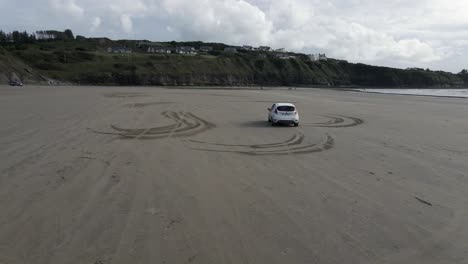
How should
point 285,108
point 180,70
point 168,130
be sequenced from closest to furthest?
1. point 168,130
2. point 285,108
3. point 180,70

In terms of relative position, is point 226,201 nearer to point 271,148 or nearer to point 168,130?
point 271,148

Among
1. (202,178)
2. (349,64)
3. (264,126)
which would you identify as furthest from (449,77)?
(202,178)

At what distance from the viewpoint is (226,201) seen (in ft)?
26.9

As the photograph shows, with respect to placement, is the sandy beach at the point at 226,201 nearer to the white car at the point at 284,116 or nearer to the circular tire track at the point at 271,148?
the circular tire track at the point at 271,148

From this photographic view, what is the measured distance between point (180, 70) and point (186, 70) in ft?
8.63

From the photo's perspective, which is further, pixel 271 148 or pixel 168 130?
pixel 168 130

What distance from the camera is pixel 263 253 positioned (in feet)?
19.0

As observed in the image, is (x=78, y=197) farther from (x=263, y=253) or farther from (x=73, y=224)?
(x=263, y=253)

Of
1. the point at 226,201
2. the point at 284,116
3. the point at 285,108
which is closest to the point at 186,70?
the point at 285,108

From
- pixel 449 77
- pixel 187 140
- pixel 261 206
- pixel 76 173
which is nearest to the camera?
pixel 261 206

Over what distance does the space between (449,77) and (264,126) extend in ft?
598

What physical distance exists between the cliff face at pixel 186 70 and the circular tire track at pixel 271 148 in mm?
75043

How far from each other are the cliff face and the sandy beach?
75631 millimetres

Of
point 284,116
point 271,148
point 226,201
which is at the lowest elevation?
point 271,148
